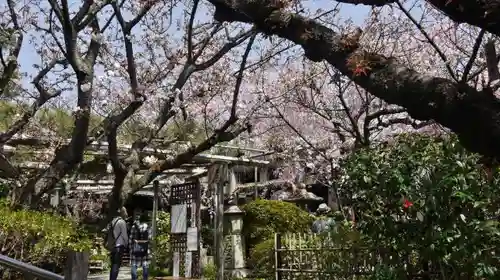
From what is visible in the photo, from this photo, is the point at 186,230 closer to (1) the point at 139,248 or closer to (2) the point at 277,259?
(1) the point at 139,248

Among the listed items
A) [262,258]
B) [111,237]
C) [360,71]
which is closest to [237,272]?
[262,258]

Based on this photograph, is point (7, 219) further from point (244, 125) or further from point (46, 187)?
point (244, 125)

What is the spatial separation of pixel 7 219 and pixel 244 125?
4.45 m

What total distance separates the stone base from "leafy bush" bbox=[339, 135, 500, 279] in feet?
21.3

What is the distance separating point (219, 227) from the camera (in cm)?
1198

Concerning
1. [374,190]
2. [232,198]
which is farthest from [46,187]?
[232,198]

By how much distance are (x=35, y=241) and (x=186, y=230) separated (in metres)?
7.27

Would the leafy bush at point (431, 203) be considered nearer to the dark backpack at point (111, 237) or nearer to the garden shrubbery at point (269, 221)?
the dark backpack at point (111, 237)

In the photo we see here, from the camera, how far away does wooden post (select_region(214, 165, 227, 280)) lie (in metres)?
11.6

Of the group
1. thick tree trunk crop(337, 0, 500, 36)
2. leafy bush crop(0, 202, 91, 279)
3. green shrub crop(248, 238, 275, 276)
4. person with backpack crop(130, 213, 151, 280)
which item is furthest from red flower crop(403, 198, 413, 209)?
person with backpack crop(130, 213, 151, 280)

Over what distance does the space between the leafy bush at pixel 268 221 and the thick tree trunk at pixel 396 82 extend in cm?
1012

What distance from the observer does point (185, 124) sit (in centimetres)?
1145

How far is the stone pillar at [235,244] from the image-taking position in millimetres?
12321

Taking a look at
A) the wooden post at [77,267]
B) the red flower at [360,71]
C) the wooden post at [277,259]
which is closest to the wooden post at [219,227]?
the wooden post at [277,259]
